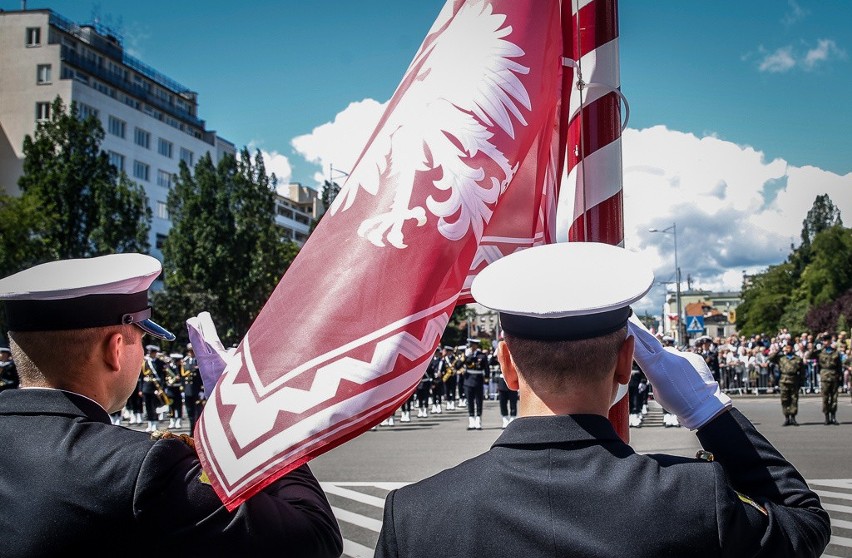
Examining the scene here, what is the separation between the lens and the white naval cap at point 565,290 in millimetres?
1729

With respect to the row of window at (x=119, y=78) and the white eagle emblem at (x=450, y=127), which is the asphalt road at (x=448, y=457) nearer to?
the white eagle emblem at (x=450, y=127)

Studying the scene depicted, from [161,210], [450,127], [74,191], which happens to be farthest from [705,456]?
[161,210]

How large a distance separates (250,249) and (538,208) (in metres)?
47.2

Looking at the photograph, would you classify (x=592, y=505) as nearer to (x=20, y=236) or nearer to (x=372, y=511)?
(x=372, y=511)

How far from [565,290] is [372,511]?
684 cm

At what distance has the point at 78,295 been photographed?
2.22 meters

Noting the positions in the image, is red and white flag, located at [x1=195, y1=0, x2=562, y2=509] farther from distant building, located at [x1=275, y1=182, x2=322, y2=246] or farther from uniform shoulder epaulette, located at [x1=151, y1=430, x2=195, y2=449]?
distant building, located at [x1=275, y1=182, x2=322, y2=246]

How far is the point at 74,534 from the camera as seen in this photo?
197 centimetres

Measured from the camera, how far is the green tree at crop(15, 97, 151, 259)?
38.1 metres

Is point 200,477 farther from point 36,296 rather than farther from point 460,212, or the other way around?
point 460,212

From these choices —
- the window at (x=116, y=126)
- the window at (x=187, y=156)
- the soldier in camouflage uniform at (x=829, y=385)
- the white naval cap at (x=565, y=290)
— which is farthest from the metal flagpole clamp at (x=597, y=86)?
the window at (x=187, y=156)

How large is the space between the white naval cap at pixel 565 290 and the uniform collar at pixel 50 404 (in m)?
1.12

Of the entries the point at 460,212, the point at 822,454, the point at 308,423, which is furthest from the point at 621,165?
the point at 822,454

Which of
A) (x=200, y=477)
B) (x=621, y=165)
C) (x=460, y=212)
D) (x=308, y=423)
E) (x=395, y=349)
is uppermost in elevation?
(x=621, y=165)
